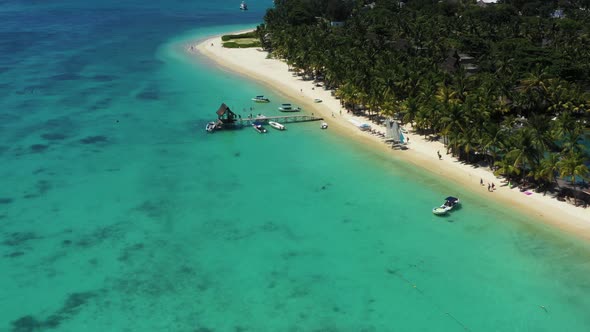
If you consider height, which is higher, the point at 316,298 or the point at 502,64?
the point at 502,64

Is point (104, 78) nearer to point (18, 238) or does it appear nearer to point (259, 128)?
point (259, 128)

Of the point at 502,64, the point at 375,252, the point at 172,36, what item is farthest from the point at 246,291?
the point at 172,36

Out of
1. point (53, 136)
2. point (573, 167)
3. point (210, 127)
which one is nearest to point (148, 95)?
point (53, 136)

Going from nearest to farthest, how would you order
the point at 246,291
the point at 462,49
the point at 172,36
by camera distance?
the point at 246,291 < the point at 462,49 < the point at 172,36

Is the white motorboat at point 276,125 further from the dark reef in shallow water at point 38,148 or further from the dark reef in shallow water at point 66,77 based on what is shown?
the dark reef in shallow water at point 66,77

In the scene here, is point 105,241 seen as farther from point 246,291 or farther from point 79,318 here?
point 246,291

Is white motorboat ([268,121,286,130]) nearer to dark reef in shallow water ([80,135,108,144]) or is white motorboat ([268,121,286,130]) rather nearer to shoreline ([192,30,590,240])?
shoreline ([192,30,590,240])

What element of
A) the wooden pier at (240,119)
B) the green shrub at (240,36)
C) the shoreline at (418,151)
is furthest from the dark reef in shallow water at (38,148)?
the green shrub at (240,36)

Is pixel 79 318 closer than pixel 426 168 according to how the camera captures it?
Yes
